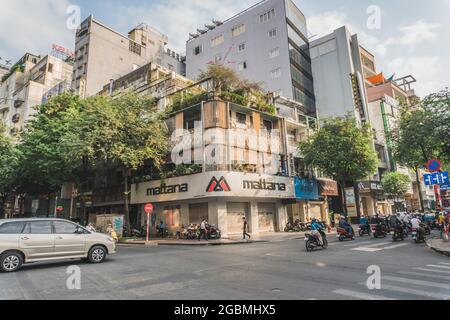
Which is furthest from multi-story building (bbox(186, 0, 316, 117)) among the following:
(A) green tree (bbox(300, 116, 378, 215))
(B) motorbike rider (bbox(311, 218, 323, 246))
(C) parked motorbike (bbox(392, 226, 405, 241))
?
(B) motorbike rider (bbox(311, 218, 323, 246))

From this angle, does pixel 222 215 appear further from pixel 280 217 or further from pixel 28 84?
pixel 28 84

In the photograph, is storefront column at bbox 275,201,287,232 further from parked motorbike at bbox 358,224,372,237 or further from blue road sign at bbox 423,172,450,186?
blue road sign at bbox 423,172,450,186

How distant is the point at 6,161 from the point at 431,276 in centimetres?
3349

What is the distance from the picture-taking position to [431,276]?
732 cm

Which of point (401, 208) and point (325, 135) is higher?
point (325, 135)

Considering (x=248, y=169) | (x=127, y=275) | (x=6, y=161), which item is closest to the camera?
(x=127, y=275)

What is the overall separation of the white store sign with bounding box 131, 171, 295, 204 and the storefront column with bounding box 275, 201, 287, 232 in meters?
1.49

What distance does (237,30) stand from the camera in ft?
170

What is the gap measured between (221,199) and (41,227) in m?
16.0

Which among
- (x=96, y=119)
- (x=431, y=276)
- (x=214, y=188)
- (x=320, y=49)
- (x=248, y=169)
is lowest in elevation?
(x=431, y=276)

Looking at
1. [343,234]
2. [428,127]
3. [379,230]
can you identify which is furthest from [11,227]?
[428,127]

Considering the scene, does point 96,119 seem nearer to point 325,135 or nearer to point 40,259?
point 40,259

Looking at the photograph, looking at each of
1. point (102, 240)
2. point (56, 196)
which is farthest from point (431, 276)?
point (56, 196)

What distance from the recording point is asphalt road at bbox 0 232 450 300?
585 centimetres
